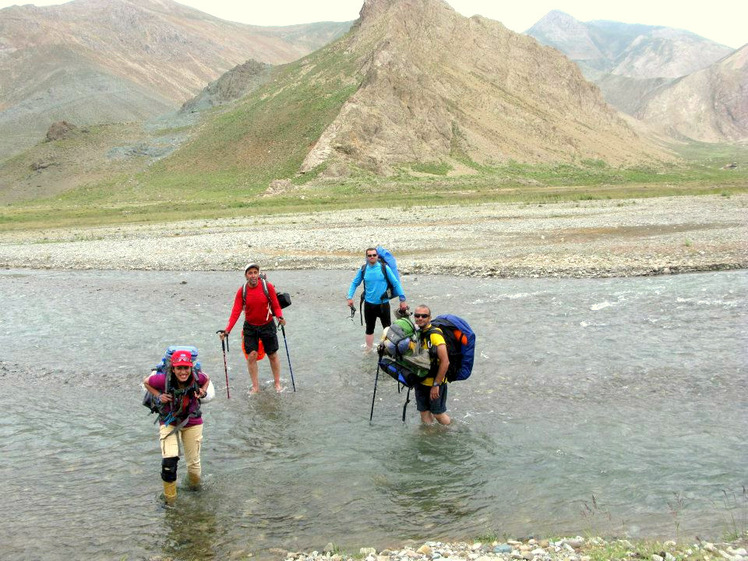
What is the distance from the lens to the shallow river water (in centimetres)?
742

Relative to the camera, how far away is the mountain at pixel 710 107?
185500 mm

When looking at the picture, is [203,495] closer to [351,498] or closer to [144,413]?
[351,498]

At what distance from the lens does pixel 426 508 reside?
7.77 metres

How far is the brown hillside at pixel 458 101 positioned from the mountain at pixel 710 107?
76.8m

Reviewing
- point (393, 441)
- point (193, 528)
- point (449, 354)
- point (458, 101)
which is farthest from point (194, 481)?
point (458, 101)

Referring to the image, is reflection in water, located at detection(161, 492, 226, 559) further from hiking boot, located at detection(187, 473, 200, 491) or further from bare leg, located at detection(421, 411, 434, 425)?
bare leg, located at detection(421, 411, 434, 425)

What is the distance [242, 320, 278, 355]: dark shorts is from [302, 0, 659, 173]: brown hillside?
211 ft

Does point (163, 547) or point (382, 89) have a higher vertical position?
point (382, 89)

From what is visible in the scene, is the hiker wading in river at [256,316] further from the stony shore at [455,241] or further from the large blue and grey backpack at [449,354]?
the stony shore at [455,241]

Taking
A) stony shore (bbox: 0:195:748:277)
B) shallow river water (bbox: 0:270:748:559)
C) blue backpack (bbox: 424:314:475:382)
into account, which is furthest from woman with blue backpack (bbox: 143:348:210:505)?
stony shore (bbox: 0:195:748:277)

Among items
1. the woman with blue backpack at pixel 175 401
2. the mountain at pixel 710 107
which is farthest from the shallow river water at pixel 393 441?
the mountain at pixel 710 107

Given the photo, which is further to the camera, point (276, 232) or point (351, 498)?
point (276, 232)

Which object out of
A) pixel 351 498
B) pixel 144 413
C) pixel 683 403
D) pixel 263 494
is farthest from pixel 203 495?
pixel 683 403

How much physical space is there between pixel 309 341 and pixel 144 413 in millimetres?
4856
